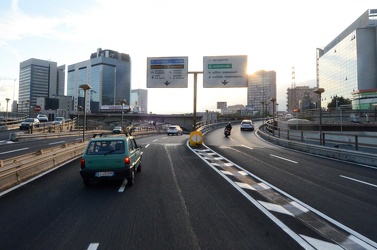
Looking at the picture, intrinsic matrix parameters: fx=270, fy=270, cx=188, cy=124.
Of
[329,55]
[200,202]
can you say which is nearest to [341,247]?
[200,202]

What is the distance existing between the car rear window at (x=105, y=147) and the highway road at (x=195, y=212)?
3.75 feet

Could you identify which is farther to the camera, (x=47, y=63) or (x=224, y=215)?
(x=47, y=63)

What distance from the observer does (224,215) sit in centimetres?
584

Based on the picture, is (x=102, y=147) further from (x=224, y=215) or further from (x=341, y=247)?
(x=341, y=247)

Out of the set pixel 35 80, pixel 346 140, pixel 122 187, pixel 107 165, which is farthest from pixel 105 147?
pixel 35 80

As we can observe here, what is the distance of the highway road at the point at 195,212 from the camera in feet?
15.0

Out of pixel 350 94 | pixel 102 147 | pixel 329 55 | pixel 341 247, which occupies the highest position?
pixel 329 55

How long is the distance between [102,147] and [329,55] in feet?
456

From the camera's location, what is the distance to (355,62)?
101 m

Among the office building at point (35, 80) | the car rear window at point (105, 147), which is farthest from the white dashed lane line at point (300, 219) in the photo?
the office building at point (35, 80)

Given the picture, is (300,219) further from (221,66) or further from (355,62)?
(355,62)

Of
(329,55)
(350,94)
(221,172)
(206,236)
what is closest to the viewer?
(206,236)

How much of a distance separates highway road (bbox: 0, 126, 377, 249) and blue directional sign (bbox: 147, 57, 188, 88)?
14.5m

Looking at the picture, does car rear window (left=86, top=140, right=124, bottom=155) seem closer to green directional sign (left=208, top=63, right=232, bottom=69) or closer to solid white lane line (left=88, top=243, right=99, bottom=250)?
solid white lane line (left=88, top=243, right=99, bottom=250)
